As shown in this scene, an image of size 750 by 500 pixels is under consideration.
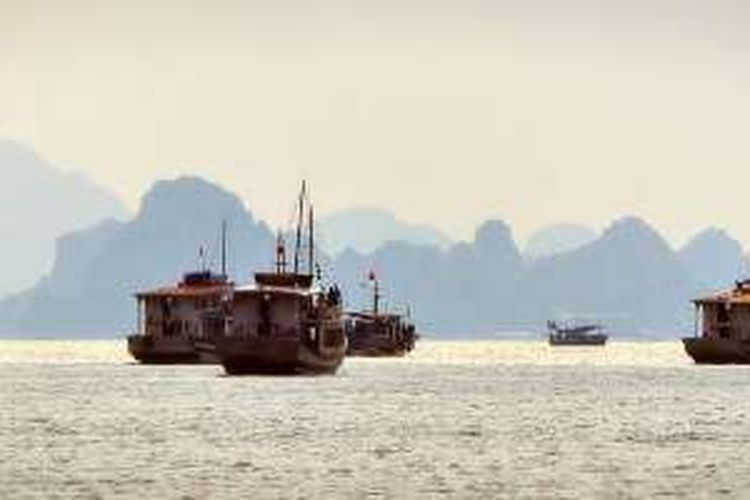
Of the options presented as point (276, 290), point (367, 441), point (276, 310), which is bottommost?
point (367, 441)

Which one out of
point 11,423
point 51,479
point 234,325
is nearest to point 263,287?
point 234,325

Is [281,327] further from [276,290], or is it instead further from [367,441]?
[367,441]

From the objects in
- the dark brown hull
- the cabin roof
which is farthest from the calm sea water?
the cabin roof

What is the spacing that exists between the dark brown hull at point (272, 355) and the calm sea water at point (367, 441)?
8.15 feet

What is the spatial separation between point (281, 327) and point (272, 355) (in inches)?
99.9

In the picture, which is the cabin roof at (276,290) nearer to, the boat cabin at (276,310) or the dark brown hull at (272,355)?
the boat cabin at (276,310)

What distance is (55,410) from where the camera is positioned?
12544 centimetres

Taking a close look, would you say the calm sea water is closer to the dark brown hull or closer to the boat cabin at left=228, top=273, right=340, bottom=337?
the dark brown hull

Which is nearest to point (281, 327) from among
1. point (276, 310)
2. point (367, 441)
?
point (276, 310)

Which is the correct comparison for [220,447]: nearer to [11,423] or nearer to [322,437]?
[322,437]

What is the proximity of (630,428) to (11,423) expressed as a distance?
1244 inches

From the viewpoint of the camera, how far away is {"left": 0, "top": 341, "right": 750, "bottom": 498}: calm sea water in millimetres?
72625

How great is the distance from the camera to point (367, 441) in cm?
9506

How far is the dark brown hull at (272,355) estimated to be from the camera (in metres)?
162
